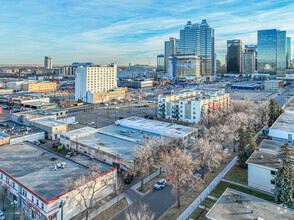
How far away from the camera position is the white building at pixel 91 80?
78.6 metres

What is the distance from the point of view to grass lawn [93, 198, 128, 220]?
16531 millimetres

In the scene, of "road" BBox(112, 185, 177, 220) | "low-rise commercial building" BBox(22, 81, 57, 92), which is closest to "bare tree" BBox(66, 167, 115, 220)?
"road" BBox(112, 185, 177, 220)

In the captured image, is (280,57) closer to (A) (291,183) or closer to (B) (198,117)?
(B) (198,117)

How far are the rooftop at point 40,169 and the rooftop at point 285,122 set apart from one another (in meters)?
28.7

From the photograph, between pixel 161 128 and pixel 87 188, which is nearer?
pixel 87 188

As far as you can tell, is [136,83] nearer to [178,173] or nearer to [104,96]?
[104,96]

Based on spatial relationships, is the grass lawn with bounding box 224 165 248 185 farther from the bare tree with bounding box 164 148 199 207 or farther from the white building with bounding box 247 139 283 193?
the bare tree with bounding box 164 148 199 207

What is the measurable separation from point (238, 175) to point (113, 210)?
1432 cm

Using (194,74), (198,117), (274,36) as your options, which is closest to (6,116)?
(198,117)

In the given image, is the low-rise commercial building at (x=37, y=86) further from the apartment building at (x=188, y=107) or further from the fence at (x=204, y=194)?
the fence at (x=204, y=194)

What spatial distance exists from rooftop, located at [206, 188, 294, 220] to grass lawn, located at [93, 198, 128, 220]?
7.44 metres

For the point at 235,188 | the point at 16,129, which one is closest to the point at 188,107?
the point at 235,188

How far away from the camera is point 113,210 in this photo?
17.3 meters

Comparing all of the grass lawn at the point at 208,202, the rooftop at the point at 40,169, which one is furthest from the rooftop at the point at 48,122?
the grass lawn at the point at 208,202
